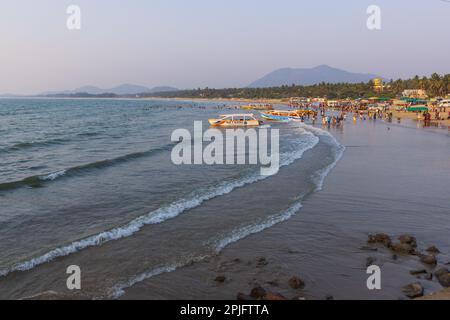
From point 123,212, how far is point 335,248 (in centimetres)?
660

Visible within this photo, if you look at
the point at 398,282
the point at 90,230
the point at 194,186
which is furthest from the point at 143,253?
the point at 194,186

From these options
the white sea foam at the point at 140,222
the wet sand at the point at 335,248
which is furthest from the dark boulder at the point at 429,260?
the white sea foam at the point at 140,222

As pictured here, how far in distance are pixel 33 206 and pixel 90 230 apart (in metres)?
3.62

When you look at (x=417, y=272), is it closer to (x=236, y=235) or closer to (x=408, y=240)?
(x=408, y=240)

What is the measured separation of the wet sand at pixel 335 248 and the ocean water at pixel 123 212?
0.55 metres

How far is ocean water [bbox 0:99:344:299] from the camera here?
8.39 metres

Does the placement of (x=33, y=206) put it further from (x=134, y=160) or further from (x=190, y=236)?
(x=134, y=160)

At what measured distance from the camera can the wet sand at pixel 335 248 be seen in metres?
7.44

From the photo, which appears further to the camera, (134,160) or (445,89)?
(445,89)

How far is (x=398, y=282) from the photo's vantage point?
773 centimetres

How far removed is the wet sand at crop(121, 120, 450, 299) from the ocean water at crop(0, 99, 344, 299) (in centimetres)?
55
